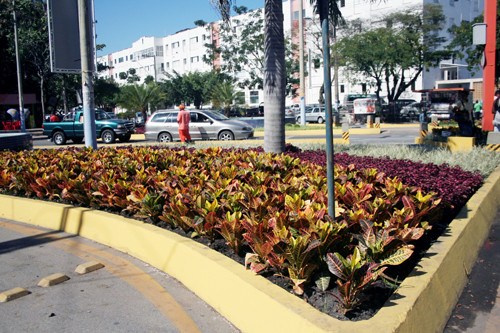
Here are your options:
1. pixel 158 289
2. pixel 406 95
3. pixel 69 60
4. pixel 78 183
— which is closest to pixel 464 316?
pixel 158 289

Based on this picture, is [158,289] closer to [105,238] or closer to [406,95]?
[105,238]

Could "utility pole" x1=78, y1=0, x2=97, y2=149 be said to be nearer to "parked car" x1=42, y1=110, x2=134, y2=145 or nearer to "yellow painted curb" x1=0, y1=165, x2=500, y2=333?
"yellow painted curb" x1=0, y1=165, x2=500, y2=333

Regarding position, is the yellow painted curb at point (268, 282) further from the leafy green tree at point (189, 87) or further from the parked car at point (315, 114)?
the leafy green tree at point (189, 87)

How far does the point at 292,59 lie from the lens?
50.8 m

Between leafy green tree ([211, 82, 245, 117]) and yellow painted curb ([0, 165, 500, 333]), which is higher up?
leafy green tree ([211, 82, 245, 117])

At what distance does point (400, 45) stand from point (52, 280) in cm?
3791

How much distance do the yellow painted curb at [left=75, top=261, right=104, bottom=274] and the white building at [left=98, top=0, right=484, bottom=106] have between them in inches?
1062

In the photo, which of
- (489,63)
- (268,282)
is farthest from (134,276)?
(489,63)

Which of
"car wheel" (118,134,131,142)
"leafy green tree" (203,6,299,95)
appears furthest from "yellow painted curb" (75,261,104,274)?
"leafy green tree" (203,6,299,95)

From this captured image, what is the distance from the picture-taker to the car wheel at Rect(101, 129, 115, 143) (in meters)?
24.3

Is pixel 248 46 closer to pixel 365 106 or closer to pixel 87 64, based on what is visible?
pixel 365 106

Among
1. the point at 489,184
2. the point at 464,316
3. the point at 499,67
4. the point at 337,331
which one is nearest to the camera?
the point at 337,331

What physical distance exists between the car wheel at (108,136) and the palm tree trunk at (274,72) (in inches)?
628

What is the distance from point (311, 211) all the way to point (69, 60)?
10.8 metres
